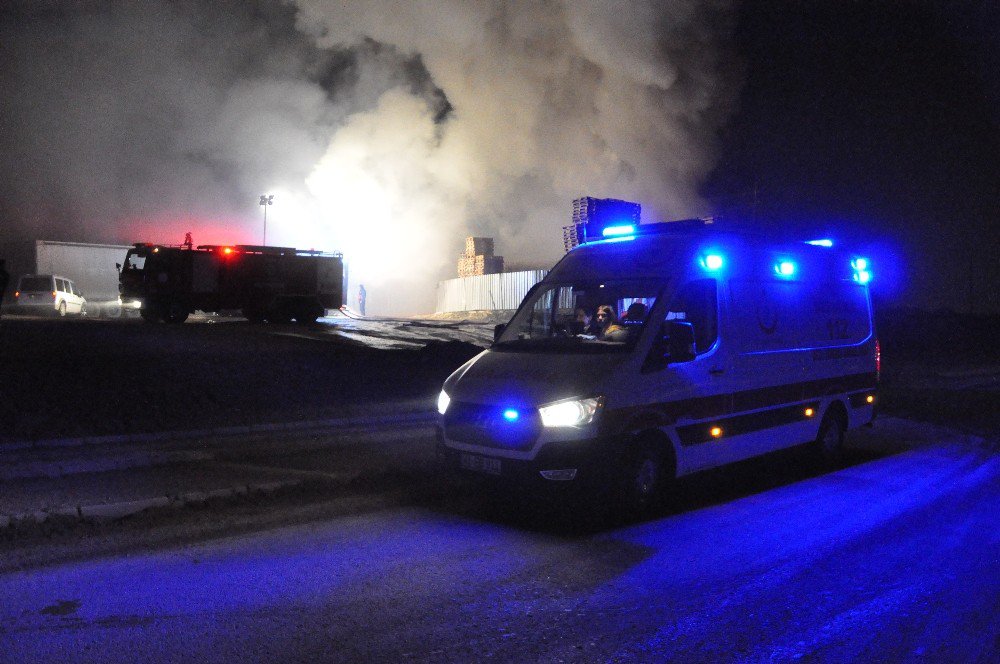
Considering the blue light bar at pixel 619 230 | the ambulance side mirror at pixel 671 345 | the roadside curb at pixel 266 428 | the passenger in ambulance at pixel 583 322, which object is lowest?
the roadside curb at pixel 266 428

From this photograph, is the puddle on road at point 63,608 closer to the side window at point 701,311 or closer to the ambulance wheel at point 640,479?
the ambulance wheel at point 640,479

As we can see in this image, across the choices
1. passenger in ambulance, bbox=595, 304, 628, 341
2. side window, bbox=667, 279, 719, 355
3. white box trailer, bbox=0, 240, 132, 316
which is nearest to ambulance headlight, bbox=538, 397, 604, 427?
passenger in ambulance, bbox=595, 304, 628, 341

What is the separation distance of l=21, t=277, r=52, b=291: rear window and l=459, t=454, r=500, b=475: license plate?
27250 mm

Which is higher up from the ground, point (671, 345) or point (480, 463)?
point (671, 345)

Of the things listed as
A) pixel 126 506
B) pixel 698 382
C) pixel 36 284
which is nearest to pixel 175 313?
pixel 36 284

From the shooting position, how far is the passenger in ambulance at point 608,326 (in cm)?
653

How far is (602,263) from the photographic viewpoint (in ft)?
24.0

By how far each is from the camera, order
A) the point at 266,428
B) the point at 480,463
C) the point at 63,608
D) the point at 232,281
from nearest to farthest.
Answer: the point at 63,608, the point at 480,463, the point at 266,428, the point at 232,281

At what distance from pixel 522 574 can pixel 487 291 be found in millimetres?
38065

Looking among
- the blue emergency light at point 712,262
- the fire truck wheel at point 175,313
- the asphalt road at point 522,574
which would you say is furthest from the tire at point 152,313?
the blue emergency light at point 712,262

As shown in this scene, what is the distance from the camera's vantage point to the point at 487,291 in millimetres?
42906

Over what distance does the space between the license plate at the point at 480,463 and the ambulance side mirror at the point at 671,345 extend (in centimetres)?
145

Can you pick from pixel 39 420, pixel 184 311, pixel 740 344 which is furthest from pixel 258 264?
pixel 740 344

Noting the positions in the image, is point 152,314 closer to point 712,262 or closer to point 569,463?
point 712,262
